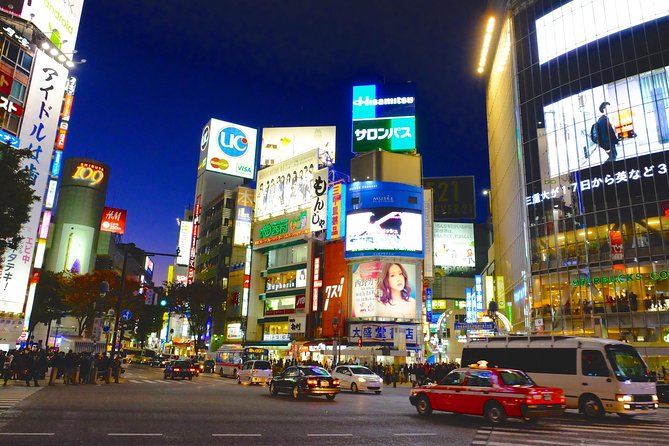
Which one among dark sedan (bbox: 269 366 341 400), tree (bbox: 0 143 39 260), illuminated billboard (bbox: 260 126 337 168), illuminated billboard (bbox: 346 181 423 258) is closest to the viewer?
tree (bbox: 0 143 39 260)

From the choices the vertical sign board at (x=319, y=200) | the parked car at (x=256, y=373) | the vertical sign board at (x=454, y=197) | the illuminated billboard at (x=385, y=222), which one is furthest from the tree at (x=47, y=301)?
the vertical sign board at (x=454, y=197)

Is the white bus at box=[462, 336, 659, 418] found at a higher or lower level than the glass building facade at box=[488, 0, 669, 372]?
lower

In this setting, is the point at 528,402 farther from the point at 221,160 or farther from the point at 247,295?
the point at 221,160

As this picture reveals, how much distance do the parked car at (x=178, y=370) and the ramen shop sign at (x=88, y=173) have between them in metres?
65.2

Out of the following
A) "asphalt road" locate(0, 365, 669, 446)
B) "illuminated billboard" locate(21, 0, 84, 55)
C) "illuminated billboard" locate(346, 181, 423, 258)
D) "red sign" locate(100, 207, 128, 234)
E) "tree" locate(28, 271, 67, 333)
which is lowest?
"asphalt road" locate(0, 365, 669, 446)

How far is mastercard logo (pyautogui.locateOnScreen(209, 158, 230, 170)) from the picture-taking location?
105 meters

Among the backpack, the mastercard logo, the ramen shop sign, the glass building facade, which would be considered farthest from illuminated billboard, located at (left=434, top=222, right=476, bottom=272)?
the ramen shop sign

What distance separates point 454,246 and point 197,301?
46303 millimetres

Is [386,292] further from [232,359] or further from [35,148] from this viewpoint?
[35,148]

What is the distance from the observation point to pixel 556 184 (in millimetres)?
48781

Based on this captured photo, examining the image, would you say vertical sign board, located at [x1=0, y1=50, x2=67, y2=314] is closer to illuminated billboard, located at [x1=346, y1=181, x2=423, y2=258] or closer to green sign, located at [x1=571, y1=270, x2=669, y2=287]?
illuminated billboard, located at [x1=346, y1=181, x2=423, y2=258]

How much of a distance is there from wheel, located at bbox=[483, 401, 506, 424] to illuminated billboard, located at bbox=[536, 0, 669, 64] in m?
43.8

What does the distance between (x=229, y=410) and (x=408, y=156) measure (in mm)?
53640

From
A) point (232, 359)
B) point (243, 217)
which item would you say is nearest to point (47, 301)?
point (243, 217)
